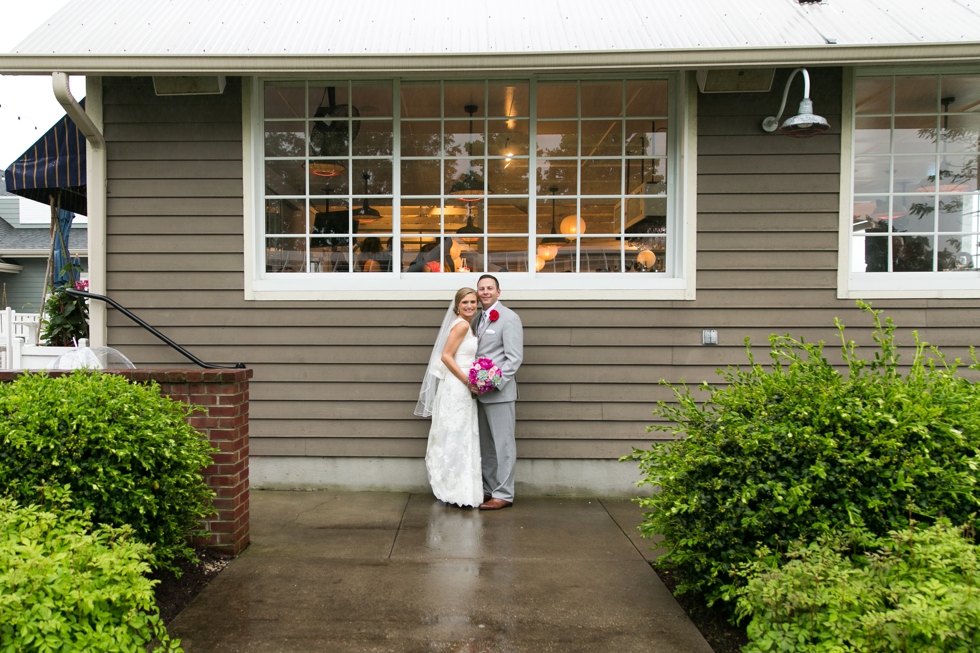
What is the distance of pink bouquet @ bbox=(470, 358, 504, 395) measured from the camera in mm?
4785

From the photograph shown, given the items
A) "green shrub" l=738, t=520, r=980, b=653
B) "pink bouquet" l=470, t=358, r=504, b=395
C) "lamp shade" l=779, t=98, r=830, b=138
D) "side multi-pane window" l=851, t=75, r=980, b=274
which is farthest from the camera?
"side multi-pane window" l=851, t=75, r=980, b=274

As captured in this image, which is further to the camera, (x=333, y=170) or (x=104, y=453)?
(x=333, y=170)

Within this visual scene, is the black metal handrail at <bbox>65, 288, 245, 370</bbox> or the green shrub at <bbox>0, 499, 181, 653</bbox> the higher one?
the black metal handrail at <bbox>65, 288, 245, 370</bbox>

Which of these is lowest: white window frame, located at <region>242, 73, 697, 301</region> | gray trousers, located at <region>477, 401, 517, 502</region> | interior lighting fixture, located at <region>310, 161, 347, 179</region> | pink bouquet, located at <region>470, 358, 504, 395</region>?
gray trousers, located at <region>477, 401, 517, 502</region>

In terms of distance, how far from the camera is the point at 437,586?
11.3ft

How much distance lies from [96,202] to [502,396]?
11.6 feet

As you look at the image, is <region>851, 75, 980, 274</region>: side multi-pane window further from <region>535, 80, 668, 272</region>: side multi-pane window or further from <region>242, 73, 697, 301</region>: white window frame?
<region>535, 80, 668, 272</region>: side multi-pane window

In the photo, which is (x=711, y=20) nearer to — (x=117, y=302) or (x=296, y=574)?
(x=296, y=574)

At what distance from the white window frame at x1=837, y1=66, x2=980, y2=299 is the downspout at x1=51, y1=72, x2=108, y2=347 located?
5808 millimetres

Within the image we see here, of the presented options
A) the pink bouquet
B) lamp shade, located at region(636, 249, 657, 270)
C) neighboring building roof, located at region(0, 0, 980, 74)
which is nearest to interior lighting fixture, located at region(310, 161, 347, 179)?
neighboring building roof, located at region(0, 0, 980, 74)

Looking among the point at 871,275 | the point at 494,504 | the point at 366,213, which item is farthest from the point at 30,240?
the point at 871,275

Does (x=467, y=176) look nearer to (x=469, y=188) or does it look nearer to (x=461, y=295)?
(x=469, y=188)

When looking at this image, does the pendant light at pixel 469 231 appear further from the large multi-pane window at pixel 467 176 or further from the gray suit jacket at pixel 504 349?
the gray suit jacket at pixel 504 349

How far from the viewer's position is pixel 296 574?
359 cm
